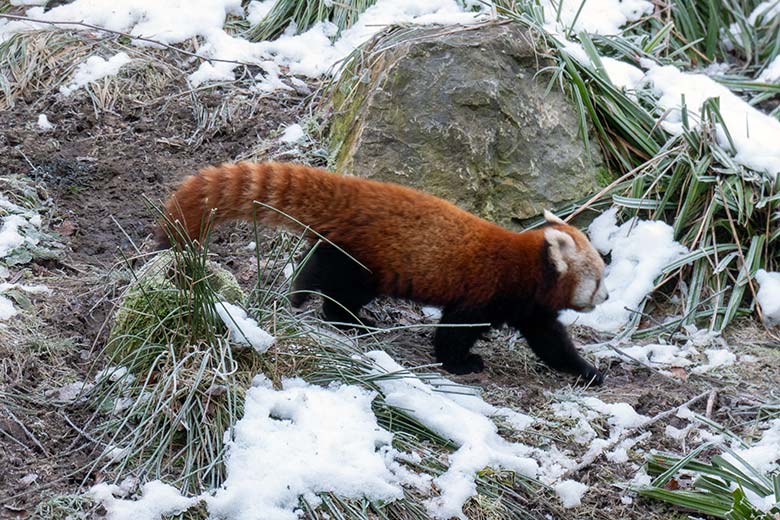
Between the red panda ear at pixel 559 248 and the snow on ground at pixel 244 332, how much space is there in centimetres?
158

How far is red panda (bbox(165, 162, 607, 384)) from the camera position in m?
4.09

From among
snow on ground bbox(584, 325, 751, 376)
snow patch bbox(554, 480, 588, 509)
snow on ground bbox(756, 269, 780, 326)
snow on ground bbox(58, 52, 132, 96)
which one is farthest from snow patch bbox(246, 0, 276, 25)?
snow patch bbox(554, 480, 588, 509)

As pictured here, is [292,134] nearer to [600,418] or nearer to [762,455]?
[600,418]

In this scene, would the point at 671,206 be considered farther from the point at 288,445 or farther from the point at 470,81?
the point at 288,445

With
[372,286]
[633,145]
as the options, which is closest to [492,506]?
[372,286]

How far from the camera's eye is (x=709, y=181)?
5516 millimetres

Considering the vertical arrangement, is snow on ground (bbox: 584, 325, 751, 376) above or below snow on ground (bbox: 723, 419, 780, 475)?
below

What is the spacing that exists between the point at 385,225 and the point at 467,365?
77 cm

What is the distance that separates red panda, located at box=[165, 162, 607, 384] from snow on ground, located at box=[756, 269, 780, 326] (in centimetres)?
135

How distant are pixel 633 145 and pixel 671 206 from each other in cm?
54

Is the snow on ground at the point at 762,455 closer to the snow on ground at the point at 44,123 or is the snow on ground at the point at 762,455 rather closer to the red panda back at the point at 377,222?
the red panda back at the point at 377,222

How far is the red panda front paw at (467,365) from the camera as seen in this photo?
427 centimetres

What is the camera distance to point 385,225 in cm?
419

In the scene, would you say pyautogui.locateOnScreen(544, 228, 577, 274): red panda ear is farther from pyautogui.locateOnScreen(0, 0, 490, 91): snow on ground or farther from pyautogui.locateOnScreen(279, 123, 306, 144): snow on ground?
pyautogui.locateOnScreen(0, 0, 490, 91): snow on ground
